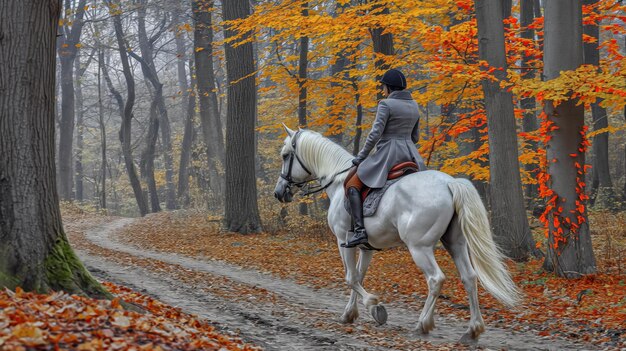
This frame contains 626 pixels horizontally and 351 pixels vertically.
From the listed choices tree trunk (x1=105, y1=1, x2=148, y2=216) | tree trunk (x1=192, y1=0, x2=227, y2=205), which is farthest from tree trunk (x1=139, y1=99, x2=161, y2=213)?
tree trunk (x1=192, y1=0, x2=227, y2=205)

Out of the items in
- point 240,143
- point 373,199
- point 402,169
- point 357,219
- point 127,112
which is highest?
point 127,112

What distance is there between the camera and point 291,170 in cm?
930

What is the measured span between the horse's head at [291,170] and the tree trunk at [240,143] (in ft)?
30.6

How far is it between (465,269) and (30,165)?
4806 millimetres

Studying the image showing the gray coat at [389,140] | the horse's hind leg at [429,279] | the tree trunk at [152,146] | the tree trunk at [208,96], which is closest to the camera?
the horse's hind leg at [429,279]

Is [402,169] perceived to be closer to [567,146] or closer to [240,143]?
[567,146]

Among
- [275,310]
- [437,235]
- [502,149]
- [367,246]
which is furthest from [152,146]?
[437,235]

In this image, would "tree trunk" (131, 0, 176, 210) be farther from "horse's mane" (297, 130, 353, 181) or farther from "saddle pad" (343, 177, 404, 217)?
"saddle pad" (343, 177, 404, 217)

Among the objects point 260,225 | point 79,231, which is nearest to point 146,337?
point 260,225

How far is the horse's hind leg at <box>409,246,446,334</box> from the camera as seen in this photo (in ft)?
23.9

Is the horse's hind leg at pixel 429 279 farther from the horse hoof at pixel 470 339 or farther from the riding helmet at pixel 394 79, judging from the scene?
the riding helmet at pixel 394 79

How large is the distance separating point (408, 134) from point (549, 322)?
3030mm

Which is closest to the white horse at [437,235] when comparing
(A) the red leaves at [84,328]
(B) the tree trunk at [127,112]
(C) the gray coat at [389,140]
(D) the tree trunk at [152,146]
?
(C) the gray coat at [389,140]

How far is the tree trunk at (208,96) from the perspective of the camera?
85.6 feet
